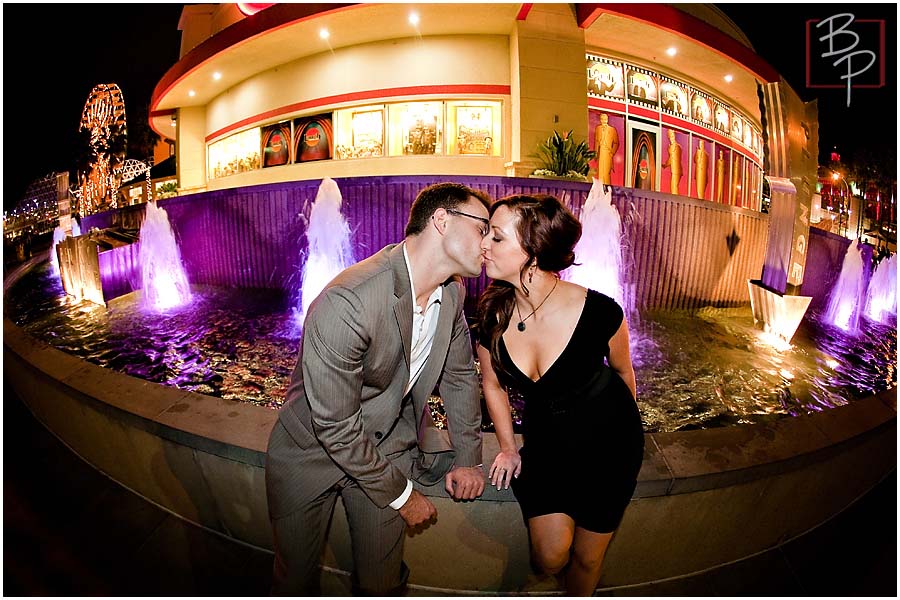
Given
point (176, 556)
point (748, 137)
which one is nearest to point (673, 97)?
point (748, 137)

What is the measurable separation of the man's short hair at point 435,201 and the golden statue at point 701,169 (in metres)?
14.3

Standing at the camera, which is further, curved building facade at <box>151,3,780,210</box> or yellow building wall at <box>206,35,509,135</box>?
yellow building wall at <box>206,35,509,135</box>

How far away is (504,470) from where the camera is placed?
199cm

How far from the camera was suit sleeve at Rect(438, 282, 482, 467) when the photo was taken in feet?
6.51

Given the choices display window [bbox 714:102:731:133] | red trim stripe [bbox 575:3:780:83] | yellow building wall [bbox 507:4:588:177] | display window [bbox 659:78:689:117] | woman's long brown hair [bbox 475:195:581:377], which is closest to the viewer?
woman's long brown hair [bbox 475:195:581:377]

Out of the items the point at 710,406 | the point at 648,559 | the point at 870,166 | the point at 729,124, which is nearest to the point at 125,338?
the point at 648,559

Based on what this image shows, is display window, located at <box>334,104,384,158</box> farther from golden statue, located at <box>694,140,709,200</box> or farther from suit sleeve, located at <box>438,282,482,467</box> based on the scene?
suit sleeve, located at <box>438,282,482,467</box>

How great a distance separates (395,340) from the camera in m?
1.63

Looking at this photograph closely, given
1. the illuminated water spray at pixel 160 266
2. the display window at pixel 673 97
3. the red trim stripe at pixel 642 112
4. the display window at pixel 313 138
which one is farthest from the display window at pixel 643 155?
the illuminated water spray at pixel 160 266

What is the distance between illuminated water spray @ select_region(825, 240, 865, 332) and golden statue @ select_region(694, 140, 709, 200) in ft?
21.8

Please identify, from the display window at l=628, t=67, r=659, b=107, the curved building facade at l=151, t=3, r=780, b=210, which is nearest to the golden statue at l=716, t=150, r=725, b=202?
the curved building facade at l=151, t=3, r=780, b=210

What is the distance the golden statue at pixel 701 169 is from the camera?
13.5 m

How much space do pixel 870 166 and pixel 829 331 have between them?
3453 cm

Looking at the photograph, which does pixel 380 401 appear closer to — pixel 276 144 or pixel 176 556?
pixel 176 556
